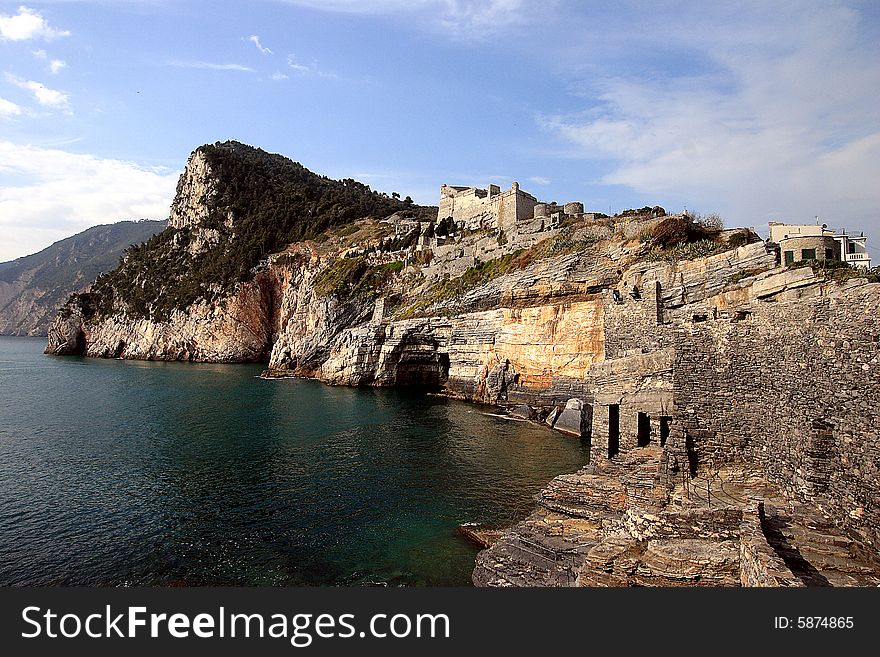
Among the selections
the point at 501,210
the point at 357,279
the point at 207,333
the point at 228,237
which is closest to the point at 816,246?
the point at 501,210

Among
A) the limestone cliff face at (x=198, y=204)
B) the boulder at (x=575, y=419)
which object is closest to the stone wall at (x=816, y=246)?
the boulder at (x=575, y=419)

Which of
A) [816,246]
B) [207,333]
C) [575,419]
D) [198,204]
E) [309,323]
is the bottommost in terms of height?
[575,419]

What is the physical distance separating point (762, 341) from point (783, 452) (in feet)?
9.10

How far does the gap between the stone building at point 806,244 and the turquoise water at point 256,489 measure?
13140 mm

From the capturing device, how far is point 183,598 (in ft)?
24.0

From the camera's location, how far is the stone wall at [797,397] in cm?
962

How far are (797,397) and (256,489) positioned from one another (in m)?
20.2

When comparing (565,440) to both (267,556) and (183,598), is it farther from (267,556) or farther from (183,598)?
(183,598)

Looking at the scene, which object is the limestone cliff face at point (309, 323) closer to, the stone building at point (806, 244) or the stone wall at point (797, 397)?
the stone building at point (806, 244)

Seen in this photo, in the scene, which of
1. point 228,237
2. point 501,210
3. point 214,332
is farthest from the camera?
point 228,237

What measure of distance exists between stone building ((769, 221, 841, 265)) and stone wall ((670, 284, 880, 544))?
6.32m

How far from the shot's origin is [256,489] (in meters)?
22.1

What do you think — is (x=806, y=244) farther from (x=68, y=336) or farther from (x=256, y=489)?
(x=68, y=336)

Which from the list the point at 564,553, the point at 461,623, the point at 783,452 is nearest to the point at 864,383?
the point at 783,452
